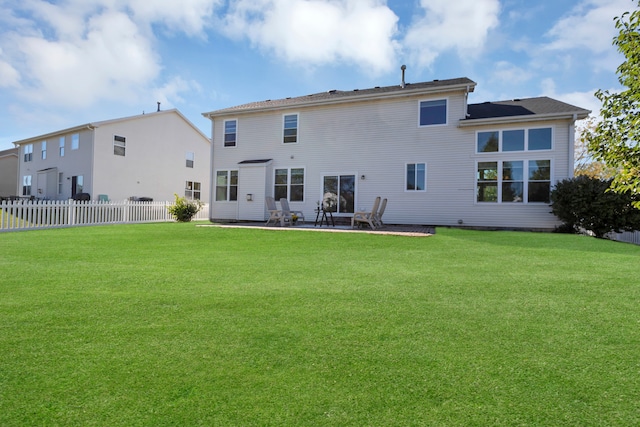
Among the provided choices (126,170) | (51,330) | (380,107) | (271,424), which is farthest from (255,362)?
(126,170)

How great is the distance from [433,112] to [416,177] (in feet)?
8.82

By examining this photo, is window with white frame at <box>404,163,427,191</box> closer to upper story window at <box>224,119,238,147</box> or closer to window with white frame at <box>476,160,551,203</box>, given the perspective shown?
window with white frame at <box>476,160,551,203</box>

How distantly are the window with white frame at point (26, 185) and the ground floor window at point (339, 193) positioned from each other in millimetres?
24107

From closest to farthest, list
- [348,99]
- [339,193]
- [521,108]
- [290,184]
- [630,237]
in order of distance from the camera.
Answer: [630,237], [521,108], [348,99], [339,193], [290,184]

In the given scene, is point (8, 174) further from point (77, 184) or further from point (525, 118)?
point (525, 118)

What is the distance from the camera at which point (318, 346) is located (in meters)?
2.49

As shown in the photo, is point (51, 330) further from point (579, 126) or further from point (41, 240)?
point (579, 126)

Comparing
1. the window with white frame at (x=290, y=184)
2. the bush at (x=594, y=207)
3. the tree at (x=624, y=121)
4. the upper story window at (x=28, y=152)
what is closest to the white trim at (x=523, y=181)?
the bush at (x=594, y=207)

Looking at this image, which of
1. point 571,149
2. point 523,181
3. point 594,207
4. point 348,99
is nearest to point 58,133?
point 348,99

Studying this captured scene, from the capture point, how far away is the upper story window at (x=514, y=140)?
520 inches

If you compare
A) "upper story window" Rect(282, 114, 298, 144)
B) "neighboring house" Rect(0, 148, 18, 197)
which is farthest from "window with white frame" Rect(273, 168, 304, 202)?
"neighboring house" Rect(0, 148, 18, 197)

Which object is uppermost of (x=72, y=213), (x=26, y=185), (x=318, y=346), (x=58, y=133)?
(x=58, y=133)

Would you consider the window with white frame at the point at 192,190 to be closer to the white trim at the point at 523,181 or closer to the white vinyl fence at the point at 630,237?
the white trim at the point at 523,181

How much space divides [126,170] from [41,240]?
54.8ft
